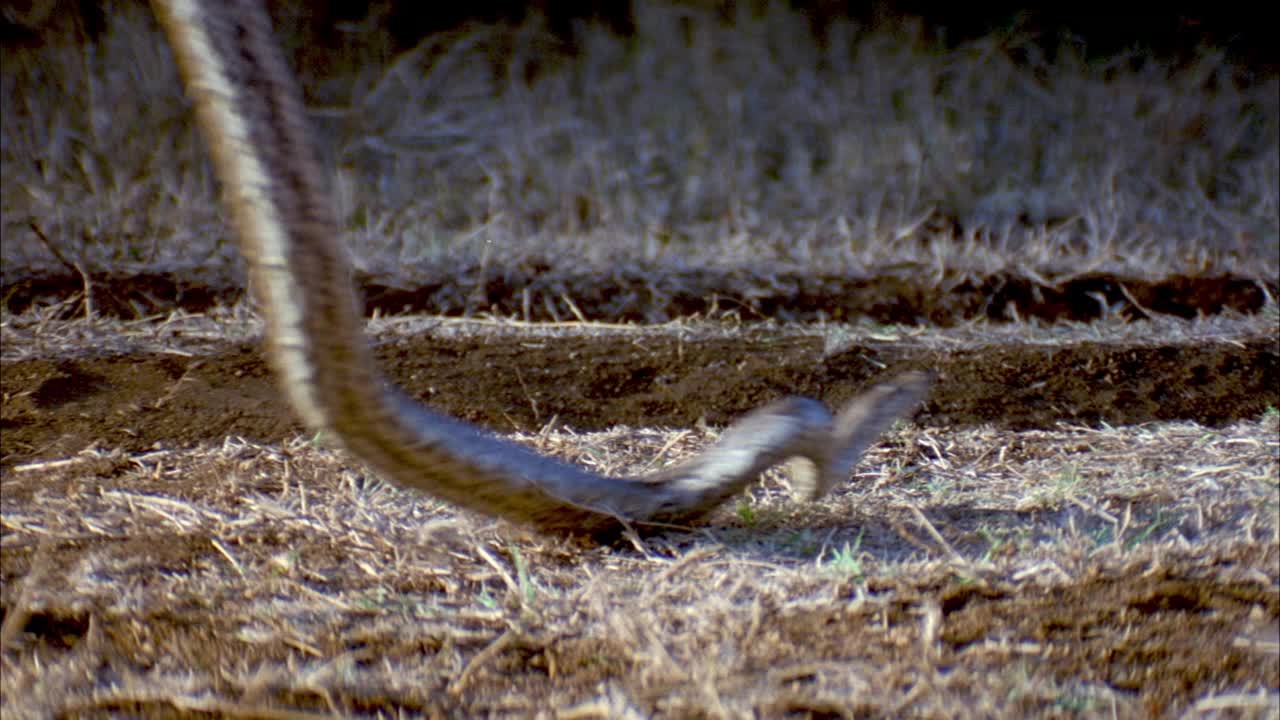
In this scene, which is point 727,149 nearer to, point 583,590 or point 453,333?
point 453,333

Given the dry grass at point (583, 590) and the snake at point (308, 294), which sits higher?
the snake at point (308, 294)

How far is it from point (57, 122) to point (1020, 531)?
5.23 meters

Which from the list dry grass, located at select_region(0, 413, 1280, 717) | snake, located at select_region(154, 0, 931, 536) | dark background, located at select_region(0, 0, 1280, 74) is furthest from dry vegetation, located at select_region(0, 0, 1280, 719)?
dark background, located at select_region(0, 0, 1280, 74)

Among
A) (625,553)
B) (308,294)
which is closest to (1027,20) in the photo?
(625,553)

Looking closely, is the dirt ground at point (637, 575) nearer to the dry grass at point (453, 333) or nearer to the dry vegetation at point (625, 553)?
the dry vegetation at point (625, 553)

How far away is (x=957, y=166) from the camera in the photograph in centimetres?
625

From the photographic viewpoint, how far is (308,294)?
→ 49.4 inches

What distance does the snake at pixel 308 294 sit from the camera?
1.20 meters

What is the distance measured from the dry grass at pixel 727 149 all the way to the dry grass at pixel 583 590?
9.38 feet

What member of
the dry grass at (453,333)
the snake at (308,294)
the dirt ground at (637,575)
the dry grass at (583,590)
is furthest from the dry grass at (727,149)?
the snake at (308,294)

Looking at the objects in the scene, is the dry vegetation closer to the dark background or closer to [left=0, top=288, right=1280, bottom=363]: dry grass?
[left=0, top=288, right=1280, bottom=363]: dry grass

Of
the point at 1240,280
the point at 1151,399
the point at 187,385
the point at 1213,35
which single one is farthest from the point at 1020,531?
the point at 1213,35

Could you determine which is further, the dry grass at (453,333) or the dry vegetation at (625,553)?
the dry grass at (453,333)

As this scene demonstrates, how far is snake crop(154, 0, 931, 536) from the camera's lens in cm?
120
